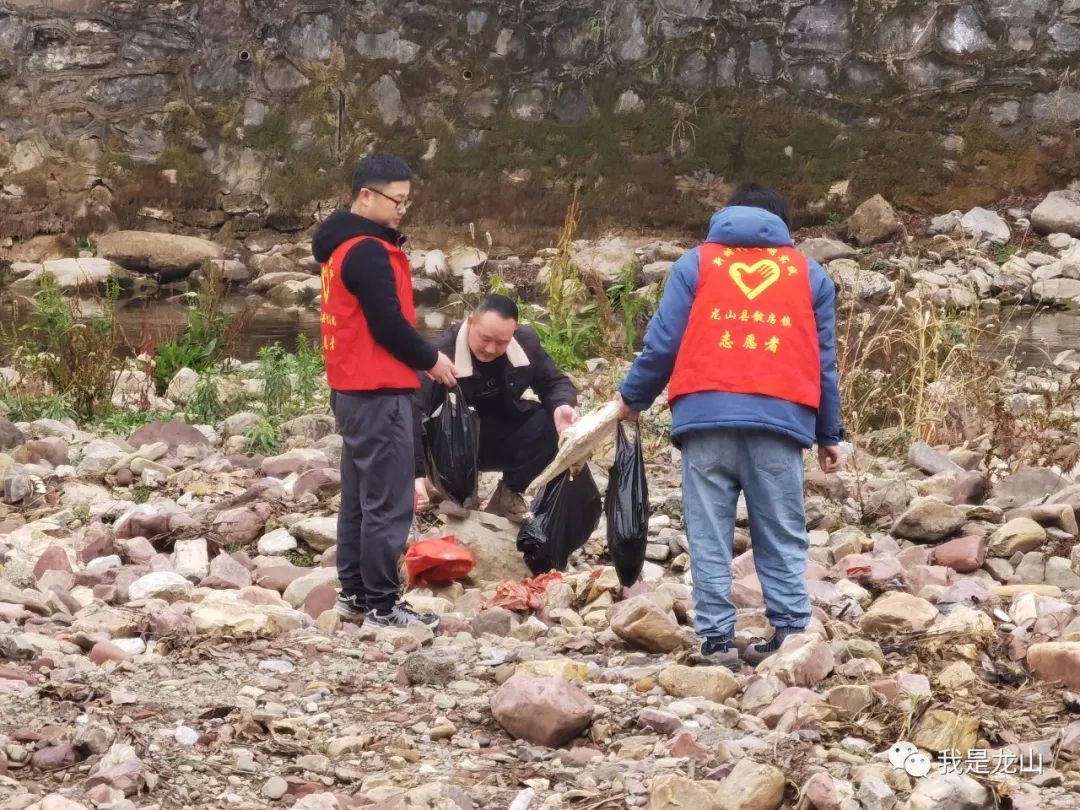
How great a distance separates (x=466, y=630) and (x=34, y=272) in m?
12.1

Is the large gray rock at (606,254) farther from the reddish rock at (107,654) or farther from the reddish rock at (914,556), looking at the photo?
the reddish rock at (107,654)

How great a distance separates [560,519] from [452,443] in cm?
47

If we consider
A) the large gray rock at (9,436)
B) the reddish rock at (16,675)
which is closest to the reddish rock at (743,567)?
the reddish rock at (16,675)

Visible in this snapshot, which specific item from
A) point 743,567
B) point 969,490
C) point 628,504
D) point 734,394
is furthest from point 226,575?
point 969,490

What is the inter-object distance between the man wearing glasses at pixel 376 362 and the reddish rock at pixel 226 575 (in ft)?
2.03

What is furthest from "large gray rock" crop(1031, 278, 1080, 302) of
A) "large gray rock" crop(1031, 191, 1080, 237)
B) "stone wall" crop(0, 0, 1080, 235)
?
"stone wall" crop(0, 0, 1080, 235)

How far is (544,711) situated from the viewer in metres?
3.43

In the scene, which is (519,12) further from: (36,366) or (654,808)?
(654,808)

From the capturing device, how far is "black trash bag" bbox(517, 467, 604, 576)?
205 inches

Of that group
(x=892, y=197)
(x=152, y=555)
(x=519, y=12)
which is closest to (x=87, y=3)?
(x=519, y=12)

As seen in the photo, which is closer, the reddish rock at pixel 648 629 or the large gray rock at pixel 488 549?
the reddish rock at pixel 648 629

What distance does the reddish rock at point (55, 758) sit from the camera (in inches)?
125

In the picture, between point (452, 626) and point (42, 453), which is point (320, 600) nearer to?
point (452, 626)

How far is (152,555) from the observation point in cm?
548
